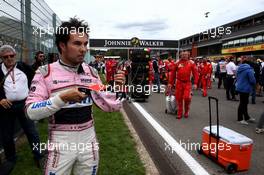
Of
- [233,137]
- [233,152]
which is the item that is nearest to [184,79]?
[233,137]

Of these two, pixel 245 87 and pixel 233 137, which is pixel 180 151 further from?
pixel 245 87

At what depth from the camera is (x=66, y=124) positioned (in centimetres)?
255

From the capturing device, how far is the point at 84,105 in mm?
2611

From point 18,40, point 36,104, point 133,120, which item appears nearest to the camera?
point 36,104

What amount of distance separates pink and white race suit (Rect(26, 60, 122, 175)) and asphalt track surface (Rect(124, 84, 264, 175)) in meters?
2.68

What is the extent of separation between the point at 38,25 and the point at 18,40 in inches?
91.5

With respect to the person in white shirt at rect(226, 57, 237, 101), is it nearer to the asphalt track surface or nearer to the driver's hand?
the asphalt track surface

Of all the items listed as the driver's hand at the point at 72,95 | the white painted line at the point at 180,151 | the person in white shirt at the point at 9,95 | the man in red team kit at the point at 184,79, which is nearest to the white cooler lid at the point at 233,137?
the white painted line at the point at 180,151

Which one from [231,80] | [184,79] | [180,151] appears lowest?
[180,151]

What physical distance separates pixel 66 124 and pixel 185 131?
564 cm

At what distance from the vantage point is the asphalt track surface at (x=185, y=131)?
5.32 meters

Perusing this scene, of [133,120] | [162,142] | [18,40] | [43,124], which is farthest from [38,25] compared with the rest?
[162,142]

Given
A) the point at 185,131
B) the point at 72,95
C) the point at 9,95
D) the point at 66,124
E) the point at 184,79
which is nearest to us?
the point at 72,95

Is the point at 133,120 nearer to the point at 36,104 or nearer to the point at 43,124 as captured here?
the point at 43,124
